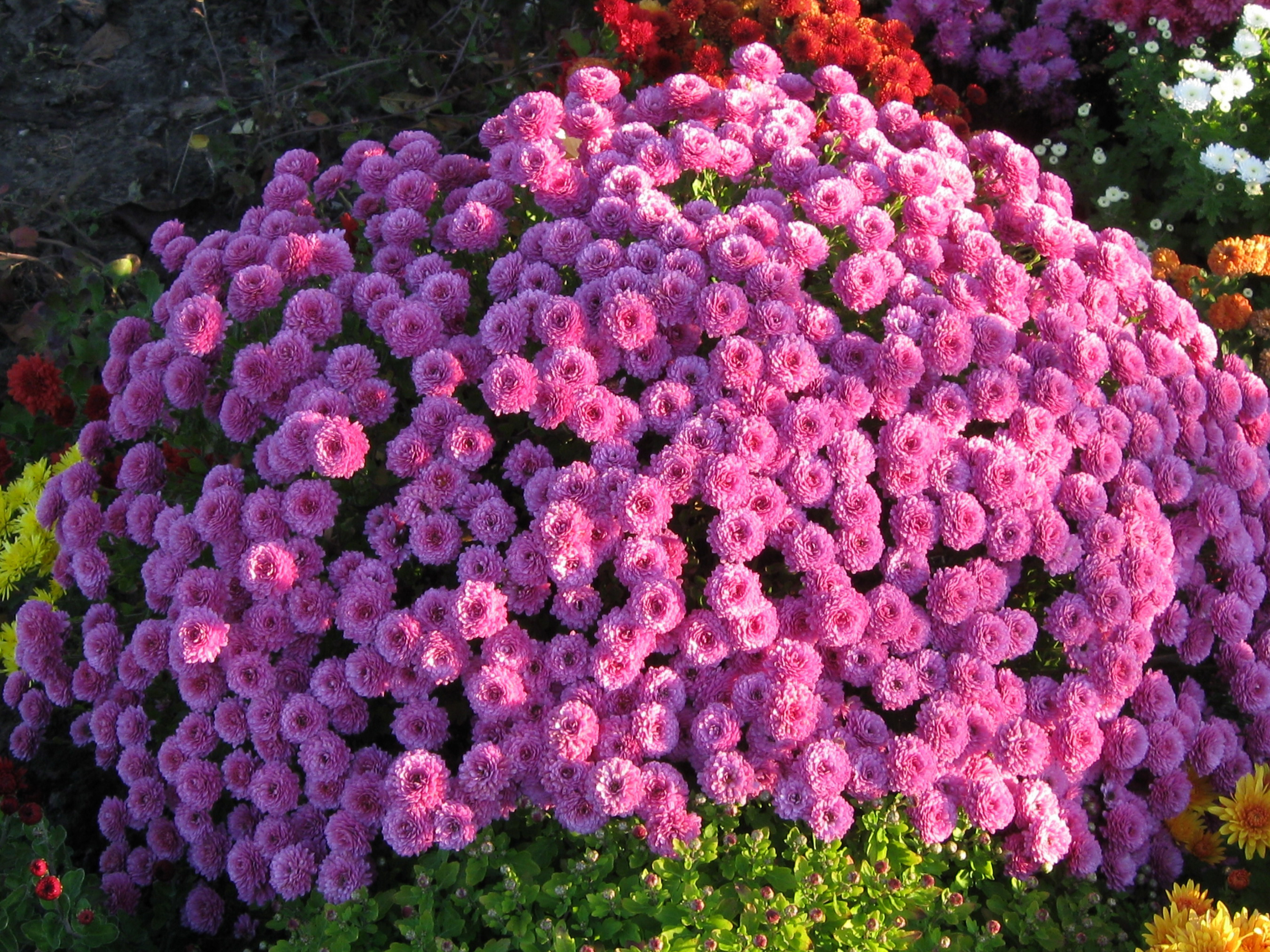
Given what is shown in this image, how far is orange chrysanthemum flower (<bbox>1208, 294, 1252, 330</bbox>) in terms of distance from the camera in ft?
10.9

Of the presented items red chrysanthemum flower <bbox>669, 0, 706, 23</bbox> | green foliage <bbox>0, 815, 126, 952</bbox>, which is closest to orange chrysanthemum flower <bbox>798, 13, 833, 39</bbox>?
red chrysanthemum flower <bbox>669, 0, 706, 23</bbox>

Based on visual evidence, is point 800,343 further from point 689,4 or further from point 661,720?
point 689,4

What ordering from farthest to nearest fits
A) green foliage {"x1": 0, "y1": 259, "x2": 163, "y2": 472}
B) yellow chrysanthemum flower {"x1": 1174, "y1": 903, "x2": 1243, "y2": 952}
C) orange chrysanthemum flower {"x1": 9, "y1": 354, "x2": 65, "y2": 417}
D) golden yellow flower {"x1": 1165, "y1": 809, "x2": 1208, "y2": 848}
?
green foliage {"x1": 0, "y1": 259, "x2": 163, "y2": 472}
orange chrysanthemum flower {"x1": 9, "y1": 354, "x2": 65, "y2": 417}
golden yellow flower {"x1": 1165, "y1": 809, "x2": 1208, "y2": 848}
yellow chrysanthemum flower {"x1": 1174, "y1": 903, "x2": 1243, "y2": 952}

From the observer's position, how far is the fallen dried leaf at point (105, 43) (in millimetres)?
5277

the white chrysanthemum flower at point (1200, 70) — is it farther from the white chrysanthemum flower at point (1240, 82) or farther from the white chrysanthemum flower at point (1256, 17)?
the white chrysanthemum flower at point (1256, 17)

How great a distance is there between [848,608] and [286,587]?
125cm

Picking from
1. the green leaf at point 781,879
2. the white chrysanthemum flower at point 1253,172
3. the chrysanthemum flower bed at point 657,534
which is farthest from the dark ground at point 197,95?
the green leaf at point 781,879

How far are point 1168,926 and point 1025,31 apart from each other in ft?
12.8

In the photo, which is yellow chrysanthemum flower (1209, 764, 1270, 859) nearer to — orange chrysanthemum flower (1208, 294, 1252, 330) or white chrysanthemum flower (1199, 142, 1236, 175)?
orange chrysanthemum flower (1208, 294, 1252, 330)

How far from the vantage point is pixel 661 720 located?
2270mm

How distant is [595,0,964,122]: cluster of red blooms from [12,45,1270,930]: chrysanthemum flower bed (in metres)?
1.05

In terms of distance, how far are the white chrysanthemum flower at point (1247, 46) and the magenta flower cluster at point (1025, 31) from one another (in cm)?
38

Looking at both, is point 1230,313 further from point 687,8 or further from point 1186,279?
point 687,8

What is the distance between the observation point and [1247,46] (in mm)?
4109
